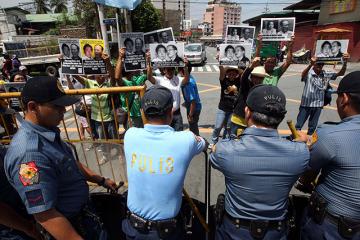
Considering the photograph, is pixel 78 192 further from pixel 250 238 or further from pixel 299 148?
pixel 299 148

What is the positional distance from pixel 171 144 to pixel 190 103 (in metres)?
3.25

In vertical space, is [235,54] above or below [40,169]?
above

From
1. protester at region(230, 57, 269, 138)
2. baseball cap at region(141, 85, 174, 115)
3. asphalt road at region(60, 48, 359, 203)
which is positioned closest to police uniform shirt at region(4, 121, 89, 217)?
baseball cap at region(141, 85, 174, 115)

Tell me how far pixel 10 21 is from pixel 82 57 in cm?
4901

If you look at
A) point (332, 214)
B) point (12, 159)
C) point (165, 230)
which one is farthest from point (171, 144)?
point (332, 214)

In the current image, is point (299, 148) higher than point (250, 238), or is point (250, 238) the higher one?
point (299, 148)

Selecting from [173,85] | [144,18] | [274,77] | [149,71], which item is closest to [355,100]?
[274,77]

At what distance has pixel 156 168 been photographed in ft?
5.78

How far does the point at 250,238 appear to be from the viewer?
1.83m

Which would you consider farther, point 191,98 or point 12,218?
point 191,98

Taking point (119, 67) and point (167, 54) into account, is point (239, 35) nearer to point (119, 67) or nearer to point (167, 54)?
point (167, 54)

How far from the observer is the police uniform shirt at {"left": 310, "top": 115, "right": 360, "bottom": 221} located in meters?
1.66

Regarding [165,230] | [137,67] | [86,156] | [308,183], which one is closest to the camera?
[165,230]

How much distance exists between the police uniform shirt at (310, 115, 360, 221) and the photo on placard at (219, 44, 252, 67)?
103 inches
